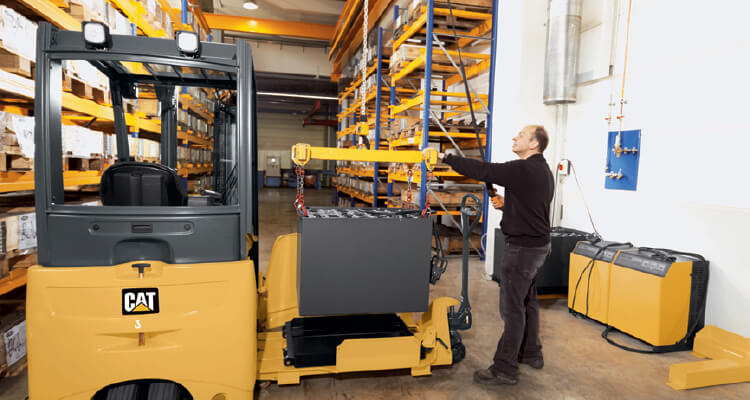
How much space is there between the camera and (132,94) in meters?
3.39

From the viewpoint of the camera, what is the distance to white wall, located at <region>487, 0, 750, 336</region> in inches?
148

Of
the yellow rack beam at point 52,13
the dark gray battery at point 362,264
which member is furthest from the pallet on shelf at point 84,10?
the dark gray battery at point 362,264

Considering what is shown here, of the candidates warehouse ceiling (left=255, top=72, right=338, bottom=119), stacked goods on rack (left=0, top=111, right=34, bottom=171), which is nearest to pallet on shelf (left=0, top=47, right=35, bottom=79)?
stacked goods on rack (left=0, top=111, right=34, bottom=171)

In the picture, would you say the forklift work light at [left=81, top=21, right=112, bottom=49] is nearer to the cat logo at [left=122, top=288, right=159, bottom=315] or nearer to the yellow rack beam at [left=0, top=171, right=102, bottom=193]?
the cat logo at [left=122, top=288, right=159, bottom=315]

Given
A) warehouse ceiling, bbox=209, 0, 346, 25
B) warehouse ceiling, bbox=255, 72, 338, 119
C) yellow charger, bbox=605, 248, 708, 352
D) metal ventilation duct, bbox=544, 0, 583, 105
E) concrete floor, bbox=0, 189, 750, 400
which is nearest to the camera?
concrete floor, bbox=0, 189, 750, 400

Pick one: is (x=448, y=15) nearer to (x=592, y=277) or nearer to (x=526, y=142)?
(x=526, y=142)

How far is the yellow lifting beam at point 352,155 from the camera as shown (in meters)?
2.86

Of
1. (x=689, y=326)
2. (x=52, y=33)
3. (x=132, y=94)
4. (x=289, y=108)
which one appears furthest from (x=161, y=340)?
(x=289, y=108)

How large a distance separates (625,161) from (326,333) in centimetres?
391

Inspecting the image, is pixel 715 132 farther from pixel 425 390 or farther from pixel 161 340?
pixel 161 340

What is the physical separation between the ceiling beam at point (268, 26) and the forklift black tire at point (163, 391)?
45.1ft

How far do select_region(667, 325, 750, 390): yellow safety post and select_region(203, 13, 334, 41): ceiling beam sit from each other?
14.0 meters

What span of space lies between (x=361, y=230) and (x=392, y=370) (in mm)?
1300

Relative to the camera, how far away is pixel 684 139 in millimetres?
4234
